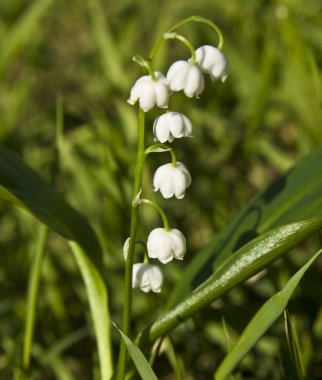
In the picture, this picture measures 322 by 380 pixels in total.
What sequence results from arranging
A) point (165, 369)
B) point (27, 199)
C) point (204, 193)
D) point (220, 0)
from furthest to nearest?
point (220, 0) < point (204, 193) < point (165, 369) < point (27, 199)

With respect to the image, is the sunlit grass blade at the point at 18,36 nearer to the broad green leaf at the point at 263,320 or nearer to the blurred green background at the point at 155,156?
the blurred green background at the point at 155,156

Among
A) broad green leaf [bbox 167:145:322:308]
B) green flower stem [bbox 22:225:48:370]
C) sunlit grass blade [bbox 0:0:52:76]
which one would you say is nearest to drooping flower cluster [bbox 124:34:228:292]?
broad green leaf [bbox 167:145:322:308]

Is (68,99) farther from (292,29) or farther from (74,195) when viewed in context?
(292,29)

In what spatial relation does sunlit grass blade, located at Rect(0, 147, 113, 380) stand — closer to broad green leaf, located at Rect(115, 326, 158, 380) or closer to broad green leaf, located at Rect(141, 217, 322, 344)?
broad green leaf, located at Rect(141, 217, 322, 344)

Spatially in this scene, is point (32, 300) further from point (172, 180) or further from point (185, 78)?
point (185, 78)

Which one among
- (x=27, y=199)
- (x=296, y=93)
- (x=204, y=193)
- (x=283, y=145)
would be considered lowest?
(x=283, y=145)

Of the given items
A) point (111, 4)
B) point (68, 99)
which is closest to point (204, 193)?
point (68, 99)

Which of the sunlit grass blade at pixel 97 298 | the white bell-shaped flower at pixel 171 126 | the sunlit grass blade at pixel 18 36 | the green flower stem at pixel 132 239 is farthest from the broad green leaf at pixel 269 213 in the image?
the sunlit grass blade at pixel 18 36
